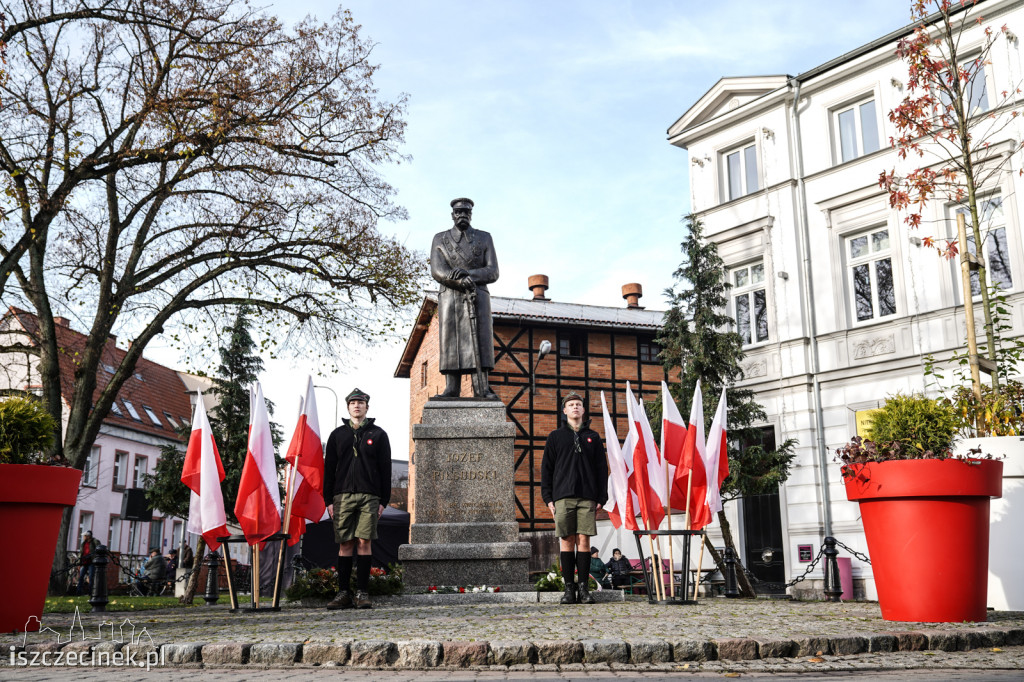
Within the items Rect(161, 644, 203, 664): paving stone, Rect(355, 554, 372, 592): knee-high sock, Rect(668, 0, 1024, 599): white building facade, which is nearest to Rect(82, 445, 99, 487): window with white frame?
Rect(668, 0, 1024, 599): white building facade

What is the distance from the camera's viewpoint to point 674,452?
30.0 ft

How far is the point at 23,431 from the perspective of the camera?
712 centimetres

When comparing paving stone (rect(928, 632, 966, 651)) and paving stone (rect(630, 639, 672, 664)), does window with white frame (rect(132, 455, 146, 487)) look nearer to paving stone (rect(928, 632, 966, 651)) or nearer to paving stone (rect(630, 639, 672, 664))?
paving stone (rect(630, 639, 672, 664))

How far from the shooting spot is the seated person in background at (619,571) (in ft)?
55.3

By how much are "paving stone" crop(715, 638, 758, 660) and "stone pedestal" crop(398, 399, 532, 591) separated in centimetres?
419

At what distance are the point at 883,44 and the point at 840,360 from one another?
6690mm

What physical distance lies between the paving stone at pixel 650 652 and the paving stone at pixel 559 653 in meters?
0.30

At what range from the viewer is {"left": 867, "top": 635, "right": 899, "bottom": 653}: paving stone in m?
5.39

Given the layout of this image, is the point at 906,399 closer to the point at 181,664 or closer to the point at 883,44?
the point at 181,664

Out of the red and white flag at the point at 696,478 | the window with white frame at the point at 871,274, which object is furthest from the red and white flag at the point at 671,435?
the window with white frame at the point at 871,274

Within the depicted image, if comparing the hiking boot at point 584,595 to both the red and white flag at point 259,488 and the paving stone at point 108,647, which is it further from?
the paving stone at point 108,647

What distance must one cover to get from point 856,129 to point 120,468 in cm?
3608

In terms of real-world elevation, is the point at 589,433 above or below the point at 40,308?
below

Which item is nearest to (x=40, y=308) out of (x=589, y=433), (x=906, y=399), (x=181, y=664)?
(x=589, y=433)
